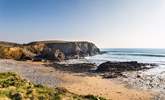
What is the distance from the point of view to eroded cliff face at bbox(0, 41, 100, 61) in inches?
2501

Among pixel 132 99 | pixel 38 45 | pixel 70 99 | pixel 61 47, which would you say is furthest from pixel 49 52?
pixel 70 99

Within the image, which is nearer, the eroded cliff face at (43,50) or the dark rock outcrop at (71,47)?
the eroded cliff face at (43,50)

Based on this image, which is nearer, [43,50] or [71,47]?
[43,50]

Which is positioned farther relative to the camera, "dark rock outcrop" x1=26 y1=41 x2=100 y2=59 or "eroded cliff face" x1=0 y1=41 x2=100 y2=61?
"dark rock outcrop" x1=26 y1=41 x2=100 y2=59

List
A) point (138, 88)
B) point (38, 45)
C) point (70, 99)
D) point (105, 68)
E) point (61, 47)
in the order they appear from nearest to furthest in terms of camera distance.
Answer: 1. point (70, 99)
2. point (138, 88)
3. point (105, 68)
4. point (38, 45)
5. point (61, 47)

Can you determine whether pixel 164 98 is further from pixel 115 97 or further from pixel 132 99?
pixel 115 97

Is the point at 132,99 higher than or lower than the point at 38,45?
lower

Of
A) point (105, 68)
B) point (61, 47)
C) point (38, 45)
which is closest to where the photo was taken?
point (105, 68)

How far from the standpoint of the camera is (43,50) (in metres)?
74.8

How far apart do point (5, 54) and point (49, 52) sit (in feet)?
40.1

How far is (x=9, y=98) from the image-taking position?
995 centimetres

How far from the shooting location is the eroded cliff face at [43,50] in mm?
63531

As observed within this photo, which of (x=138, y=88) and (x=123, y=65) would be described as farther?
(x=123, y=65)

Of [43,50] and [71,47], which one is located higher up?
[71,47]
